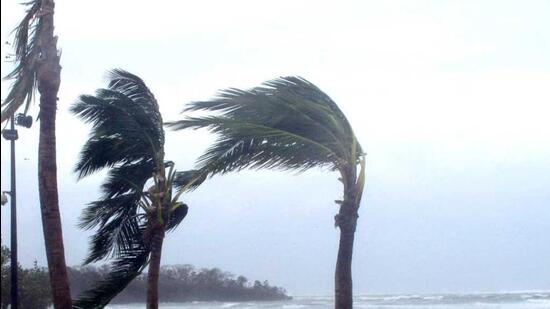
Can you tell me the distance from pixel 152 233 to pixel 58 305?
3126 millimetres

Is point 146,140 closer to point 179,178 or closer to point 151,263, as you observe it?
point 179,178

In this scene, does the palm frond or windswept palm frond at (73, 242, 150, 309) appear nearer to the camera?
windswept palm frond at (73, 242, 150, 309)

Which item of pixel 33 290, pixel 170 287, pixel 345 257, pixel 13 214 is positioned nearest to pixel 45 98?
pixel 345 257

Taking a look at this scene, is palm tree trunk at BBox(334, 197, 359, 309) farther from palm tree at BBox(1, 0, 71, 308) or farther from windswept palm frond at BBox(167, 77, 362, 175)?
palm tree at BBox(1, 0, 71, 308)

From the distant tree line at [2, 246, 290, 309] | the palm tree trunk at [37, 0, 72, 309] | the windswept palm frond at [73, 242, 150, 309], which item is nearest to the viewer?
the palm tree trunk at [37, 0, 72, 309]

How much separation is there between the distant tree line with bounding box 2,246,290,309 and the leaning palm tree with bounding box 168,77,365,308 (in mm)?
10138

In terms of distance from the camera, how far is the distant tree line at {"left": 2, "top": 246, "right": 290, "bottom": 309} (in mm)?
27231

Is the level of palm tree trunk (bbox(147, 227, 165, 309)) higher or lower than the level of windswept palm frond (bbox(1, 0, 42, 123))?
lower

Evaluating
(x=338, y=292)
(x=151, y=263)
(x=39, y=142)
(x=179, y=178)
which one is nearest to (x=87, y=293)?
(x=151, y=263)

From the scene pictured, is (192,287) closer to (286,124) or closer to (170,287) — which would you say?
(170,287)

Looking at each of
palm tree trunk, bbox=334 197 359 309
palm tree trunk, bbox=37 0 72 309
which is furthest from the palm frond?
palm tree trunk, bbox=334 197 359 309

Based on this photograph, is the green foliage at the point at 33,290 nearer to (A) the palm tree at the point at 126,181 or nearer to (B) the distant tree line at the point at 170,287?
(B) the distant tree line at the point at 170,287

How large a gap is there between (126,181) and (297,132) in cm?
421

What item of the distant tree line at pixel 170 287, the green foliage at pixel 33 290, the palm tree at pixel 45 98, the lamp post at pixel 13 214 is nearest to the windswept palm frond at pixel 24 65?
the palm tree at pixel 45 98
